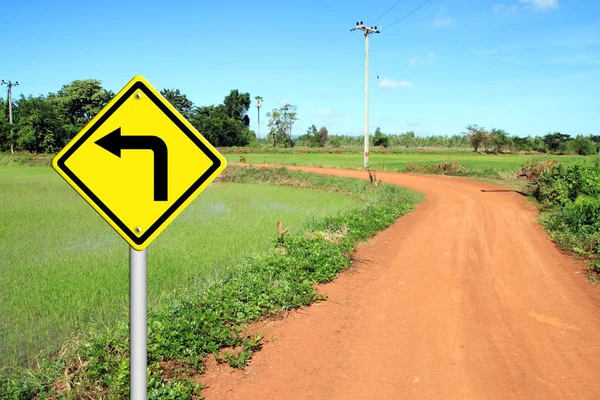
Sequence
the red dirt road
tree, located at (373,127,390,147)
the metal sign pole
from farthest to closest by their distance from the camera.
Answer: tree, located at (373,127,390,147) → the red dirt road → the metal sign pole

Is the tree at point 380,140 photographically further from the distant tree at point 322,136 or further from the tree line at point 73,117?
the tree line at point 73,117

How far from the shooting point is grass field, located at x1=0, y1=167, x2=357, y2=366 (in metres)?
5.48

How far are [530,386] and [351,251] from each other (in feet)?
14.3

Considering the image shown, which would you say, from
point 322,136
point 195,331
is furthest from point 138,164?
point 322,136

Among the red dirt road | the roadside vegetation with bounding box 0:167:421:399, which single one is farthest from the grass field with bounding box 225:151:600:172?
the roadside vegetation with bounding box 0:167:421:399

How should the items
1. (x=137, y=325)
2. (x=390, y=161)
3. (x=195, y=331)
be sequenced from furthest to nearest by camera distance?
(x=390, y=161)
(x=195, y=331)
(x=137, y=325)

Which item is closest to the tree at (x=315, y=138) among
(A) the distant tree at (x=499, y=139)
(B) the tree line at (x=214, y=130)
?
(B) the tree line at (x=214, y=130)

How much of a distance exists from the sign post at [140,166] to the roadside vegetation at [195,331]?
2.04 m

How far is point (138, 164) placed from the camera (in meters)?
1.87

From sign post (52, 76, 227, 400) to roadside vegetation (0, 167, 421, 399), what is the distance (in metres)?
2.04

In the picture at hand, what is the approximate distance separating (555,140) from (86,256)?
5886 centimetres

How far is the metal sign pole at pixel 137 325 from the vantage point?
5.88ft

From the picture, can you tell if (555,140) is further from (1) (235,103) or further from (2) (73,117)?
Result: (2) (73,117)

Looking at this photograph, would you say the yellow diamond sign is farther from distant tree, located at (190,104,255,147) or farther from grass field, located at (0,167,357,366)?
distant tree, located at (190,104,255,147)
